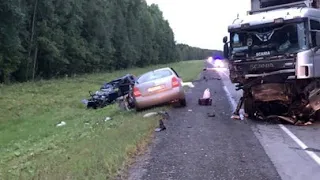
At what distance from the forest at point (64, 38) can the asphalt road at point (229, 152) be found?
2575 centimetres

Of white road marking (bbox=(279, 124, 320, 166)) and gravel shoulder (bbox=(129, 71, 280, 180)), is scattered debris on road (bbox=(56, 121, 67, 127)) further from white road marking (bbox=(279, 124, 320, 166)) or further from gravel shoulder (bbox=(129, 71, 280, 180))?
white road marking (bbox=(279, 124, 320, 166))

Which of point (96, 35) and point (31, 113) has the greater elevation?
point (96, 35)

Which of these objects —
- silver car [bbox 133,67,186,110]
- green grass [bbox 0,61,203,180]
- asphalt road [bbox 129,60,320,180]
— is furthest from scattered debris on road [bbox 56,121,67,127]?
asphalt road [bbox 129,60,320,180]

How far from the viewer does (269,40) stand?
13.8 m

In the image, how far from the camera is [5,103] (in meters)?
25.2

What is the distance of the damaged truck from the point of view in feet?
43.4

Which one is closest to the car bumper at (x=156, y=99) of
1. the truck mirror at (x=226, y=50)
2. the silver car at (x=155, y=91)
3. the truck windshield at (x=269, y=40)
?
the silver car at (x=155, y=91)

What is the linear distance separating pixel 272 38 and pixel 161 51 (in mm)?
105427

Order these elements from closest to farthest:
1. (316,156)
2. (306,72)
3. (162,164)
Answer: (162,164) < (316,156) < (306,72)

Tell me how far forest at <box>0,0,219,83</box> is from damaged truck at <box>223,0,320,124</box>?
24.3m

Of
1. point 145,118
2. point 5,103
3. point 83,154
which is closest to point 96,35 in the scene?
point 5,103

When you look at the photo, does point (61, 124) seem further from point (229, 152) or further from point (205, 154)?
point (229, 152)

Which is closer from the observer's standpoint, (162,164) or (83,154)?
(162,164)

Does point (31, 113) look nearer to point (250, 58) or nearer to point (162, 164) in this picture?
point (250, 58)
